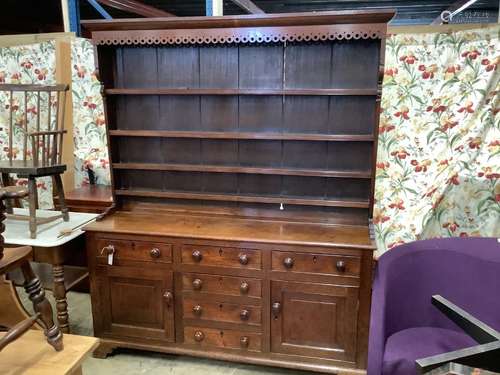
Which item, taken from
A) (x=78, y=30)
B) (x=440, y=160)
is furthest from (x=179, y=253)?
(x=78, y=30)

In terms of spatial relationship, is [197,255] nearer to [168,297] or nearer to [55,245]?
[168,297]

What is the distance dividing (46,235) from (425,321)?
1.97m

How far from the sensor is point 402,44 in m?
2.26

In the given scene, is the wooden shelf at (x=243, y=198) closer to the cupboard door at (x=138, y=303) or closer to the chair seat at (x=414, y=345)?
the cupboard door at (x=138, y=303)

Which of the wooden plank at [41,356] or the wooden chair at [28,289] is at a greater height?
the wooden chair at [28,289]

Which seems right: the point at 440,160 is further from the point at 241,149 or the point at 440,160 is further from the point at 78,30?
the point at 78,30

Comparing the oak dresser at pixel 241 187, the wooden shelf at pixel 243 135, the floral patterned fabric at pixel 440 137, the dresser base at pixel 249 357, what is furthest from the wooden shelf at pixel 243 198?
the dresser base at pixel 249 357

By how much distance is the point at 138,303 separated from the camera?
2113mm

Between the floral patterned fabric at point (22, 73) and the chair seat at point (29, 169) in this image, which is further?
Answer: the floral patterned fabric at point (22, 73)

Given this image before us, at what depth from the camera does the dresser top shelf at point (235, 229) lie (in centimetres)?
191

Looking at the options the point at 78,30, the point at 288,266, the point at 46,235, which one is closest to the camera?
the point at 288,266

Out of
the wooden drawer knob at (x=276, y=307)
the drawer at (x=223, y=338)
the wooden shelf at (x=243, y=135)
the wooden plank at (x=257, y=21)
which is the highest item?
the wooden plank at (x=257, y=21)

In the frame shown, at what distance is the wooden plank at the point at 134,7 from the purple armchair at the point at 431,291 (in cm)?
306

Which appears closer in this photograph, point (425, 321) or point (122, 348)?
point (425, 321)
